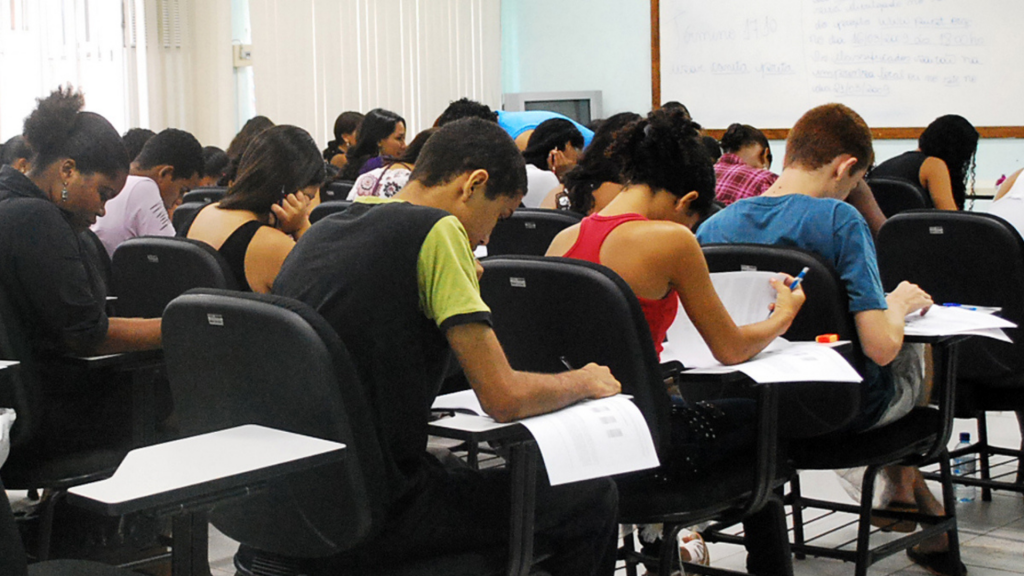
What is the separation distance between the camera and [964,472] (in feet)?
12.1

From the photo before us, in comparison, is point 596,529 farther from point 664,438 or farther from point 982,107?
point 982,107

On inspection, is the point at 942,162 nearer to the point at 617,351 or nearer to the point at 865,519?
the point at 865,519

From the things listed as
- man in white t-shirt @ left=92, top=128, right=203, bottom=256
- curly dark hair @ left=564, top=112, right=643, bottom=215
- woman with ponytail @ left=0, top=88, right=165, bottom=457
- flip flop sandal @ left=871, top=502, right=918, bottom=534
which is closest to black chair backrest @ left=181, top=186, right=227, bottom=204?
man in white t-shirt @ left=92, top=128, right=203, bottom=256

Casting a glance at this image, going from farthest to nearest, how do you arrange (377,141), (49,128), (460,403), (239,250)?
(377,141) → (239,250) → (49,128) → (460,403)

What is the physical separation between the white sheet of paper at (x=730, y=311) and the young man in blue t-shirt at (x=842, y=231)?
15 cm

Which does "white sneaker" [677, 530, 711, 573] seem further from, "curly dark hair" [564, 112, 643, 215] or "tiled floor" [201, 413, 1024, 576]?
"curly dark hair" [564, 112, 643, 215]

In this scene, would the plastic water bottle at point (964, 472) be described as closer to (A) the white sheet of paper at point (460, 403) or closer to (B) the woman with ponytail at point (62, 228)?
(A) the white sheet of paper at point (460, 403)

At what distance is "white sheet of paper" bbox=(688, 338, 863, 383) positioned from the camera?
1864mm

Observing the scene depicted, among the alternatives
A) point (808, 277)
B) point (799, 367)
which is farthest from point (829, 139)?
point (799, 367)

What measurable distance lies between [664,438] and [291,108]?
617 centimetres

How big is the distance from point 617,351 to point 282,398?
63cm

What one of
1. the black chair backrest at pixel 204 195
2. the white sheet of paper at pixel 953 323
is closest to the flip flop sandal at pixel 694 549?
the white sheet of paper at pixel 953 323

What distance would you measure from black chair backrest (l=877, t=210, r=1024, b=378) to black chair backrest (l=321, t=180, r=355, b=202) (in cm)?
275

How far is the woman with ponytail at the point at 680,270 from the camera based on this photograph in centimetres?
206
